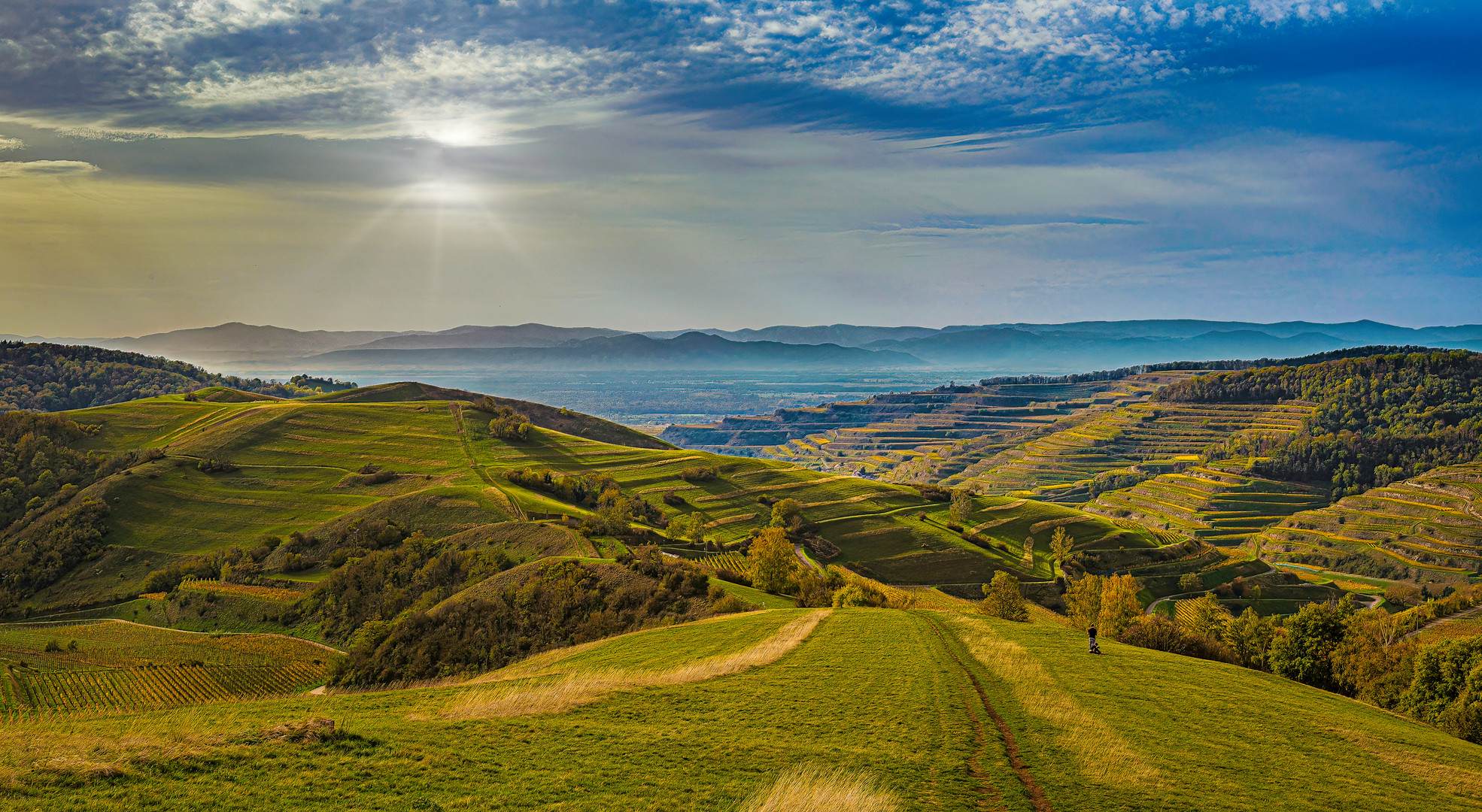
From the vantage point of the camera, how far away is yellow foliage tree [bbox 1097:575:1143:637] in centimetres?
6443

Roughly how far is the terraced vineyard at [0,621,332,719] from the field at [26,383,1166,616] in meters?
10.7

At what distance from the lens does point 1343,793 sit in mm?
18484

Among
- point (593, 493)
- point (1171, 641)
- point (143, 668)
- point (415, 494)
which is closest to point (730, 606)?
point (1171, 641)

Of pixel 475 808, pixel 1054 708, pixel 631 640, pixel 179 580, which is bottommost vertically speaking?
pixel 179 580

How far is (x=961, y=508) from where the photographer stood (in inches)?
5797

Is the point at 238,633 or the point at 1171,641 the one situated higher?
the point at 1171,641

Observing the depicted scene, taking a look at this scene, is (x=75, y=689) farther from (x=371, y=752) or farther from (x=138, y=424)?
(x=138, y=424)

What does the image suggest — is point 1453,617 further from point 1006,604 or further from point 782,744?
point 782,744

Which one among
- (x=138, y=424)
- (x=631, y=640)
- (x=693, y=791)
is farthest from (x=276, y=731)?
(x=138, y=424)

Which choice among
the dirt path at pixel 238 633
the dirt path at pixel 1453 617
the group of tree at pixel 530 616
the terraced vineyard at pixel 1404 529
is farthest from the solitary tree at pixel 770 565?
the terraced vineyard at pixel 1404 529

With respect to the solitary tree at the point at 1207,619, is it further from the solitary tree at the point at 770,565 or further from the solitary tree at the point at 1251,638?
the solitary tree at the point at 770,565

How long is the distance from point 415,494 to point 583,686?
102 meters

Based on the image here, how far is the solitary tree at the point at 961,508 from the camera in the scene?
144750mm

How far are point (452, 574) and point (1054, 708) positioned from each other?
231ft
